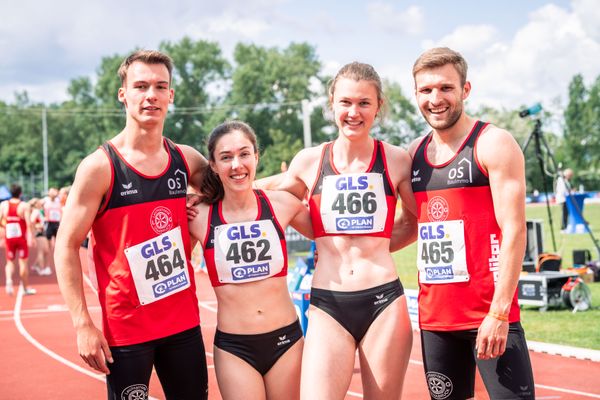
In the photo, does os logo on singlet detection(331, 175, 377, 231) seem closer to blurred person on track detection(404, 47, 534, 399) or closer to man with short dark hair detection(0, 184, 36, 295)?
blurred person on track detection(404, 47, 534, 399)

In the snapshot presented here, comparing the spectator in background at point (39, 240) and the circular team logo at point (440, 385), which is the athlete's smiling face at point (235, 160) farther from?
the spectator in background at point (39, 240)

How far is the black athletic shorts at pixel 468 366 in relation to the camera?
3.09 m

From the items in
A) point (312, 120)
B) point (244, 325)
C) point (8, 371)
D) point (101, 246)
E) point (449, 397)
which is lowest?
point (8, 371)

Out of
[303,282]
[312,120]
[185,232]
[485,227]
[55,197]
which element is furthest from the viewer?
[312,120]

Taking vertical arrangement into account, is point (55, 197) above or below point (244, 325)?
above

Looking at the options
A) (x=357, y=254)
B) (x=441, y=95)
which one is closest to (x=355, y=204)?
(x=357, y=254)

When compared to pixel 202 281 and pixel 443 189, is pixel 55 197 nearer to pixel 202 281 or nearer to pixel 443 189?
pixel 202 281

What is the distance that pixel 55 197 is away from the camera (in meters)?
16.9

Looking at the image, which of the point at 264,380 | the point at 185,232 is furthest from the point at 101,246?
the point at 264,380

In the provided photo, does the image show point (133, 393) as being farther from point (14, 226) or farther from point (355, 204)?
point (14, 226)

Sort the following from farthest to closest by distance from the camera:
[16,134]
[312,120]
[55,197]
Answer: [16,134], [312,120], [55,197]

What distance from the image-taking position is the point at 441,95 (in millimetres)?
3227

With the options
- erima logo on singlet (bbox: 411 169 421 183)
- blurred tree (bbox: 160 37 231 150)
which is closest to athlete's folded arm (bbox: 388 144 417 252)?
erima logo on singlet (bbox: 411 169 421 183)

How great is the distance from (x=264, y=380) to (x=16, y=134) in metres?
89.1
